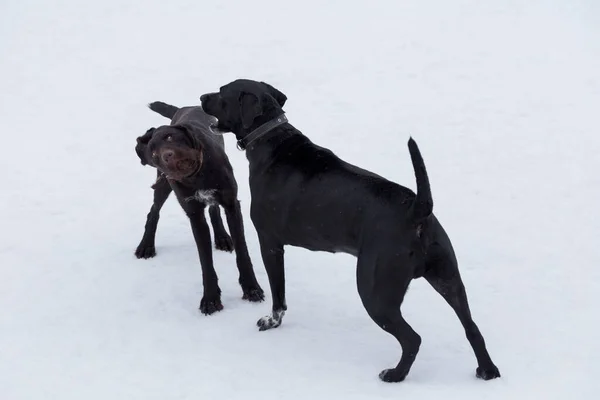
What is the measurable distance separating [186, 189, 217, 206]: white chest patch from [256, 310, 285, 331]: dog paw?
110cm

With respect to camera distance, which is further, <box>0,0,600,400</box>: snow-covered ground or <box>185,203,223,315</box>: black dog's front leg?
<box>185,203,223,315</box>: black dog's front leg

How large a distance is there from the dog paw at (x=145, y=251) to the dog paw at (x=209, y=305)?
1.30 metres

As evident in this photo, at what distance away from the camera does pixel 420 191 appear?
467 cm

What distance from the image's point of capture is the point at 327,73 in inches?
479

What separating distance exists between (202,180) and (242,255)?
31.2 inches

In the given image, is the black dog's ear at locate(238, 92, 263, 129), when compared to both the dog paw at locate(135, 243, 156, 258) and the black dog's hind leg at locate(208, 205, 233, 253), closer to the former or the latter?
the black dog's hind leg at locate(208, 205, 233, 253)

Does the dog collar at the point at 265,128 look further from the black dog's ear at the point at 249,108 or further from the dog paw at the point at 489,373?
the dog paw at the point at 489,373

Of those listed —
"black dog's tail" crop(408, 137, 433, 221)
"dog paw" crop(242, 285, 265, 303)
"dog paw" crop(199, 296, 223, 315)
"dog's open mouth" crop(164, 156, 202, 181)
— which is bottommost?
"dog paw" crop(199, 296, 223, 315)

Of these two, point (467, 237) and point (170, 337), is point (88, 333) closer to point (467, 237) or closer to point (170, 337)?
point (170, 337)

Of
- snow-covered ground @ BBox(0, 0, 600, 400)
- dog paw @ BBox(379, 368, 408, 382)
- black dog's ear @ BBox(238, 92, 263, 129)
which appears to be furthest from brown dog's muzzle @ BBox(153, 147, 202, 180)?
dog paw @ BBox(379, 368, 408, 382)

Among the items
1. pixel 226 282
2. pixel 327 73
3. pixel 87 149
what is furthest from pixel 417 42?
pixel 226 282

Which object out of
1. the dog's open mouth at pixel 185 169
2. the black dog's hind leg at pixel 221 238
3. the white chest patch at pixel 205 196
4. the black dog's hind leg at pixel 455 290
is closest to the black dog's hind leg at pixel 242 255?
the white chest patch at pixel 205 196

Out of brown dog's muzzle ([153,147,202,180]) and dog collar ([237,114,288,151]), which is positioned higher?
dog collar ([237,114,288,151])

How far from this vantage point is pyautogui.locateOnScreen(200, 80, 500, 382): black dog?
189 inches
